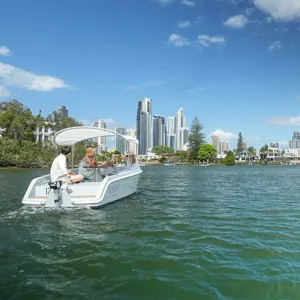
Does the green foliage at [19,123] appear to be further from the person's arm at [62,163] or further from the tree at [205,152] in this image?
the tree at [205,152]

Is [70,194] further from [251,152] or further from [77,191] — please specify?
[251,152]

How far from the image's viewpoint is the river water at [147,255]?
5.08 metres

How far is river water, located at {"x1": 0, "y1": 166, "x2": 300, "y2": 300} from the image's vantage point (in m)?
5.08

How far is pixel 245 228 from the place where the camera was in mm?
9555

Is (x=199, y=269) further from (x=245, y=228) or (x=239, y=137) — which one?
(x=239, y=137)

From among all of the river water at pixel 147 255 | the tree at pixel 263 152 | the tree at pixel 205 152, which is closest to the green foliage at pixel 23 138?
the river water at pixel 147 255

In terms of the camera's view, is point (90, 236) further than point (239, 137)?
No

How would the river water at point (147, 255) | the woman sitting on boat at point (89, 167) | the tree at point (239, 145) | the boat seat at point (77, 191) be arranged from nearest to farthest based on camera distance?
the river water at point (147, 255) → the boat seat at point (77, 191) → the woman sitting on boat at point (89, 167) → the tree at point (239, 145)

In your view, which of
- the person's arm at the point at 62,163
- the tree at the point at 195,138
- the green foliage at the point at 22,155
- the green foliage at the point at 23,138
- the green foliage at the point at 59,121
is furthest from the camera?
the tree at the point at 195,138

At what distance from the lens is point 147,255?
22.2 feet

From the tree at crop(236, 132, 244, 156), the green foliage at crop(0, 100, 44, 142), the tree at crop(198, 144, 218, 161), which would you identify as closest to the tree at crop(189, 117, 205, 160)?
the tree at crop(198, 144, 218, 161)

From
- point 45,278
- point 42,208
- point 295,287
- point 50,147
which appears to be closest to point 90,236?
point 45,278

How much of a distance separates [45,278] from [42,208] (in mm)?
6799

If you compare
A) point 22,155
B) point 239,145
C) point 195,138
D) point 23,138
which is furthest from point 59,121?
point 239,145
